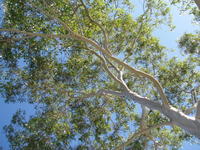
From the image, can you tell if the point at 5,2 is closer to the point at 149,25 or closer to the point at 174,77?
the point at 149,25

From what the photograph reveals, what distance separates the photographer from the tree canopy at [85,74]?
25.5 feet

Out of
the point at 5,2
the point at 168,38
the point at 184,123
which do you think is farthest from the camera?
the point at 168,38

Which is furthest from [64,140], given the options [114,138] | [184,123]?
[184,123]

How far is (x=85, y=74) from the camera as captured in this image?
9.46m

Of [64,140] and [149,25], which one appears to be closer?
[64,140]

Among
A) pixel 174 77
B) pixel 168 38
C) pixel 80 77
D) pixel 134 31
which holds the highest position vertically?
pixel 168 38

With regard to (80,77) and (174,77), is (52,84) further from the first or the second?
(174,77)

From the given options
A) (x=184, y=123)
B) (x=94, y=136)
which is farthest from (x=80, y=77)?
(x=184, y=123)

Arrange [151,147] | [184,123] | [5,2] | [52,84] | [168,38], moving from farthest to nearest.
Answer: [168,38], [151,147], [52,84], [5,2], [184,123]

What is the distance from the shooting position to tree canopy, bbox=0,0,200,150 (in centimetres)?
778

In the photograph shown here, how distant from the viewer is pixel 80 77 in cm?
932

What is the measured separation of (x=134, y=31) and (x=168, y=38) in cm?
672

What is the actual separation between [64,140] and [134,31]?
4.87 metres

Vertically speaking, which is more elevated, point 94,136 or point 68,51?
point 68,51
